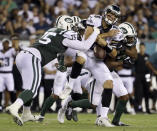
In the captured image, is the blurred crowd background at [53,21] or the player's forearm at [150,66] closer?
the blurred crowd background at [53,21]

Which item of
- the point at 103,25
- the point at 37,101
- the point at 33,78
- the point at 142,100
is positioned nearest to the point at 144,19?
the point at 142,100

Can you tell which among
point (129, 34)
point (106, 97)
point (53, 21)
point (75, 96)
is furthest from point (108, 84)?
point (53, 21)

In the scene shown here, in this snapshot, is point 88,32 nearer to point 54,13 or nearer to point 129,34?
point 129,34

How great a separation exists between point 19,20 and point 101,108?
670cm

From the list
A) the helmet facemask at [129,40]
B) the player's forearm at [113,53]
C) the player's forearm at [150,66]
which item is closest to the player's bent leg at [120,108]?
the player's forearm at [113,53]

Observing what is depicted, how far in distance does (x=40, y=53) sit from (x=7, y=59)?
5.44 metres

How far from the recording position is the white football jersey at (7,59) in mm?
13805

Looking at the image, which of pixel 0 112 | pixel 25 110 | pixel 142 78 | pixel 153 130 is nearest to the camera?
pixel 153 130

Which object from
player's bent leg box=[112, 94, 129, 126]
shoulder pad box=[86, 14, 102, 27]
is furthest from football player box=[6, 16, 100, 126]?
player's bent leg box=[112, 94, 129, 126]

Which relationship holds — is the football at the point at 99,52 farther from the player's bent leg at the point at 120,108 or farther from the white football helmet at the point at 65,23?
the player's bent leg at the point at 120,108

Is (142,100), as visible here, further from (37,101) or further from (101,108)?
(101,108)

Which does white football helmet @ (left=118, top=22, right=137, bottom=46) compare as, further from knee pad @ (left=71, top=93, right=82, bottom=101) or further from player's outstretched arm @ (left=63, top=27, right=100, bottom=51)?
knee pad @ (left=71, top=93, right=82, bottom=101)

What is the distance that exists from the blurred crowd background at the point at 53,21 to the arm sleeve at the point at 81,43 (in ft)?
17.3

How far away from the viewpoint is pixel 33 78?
27.1 ft
